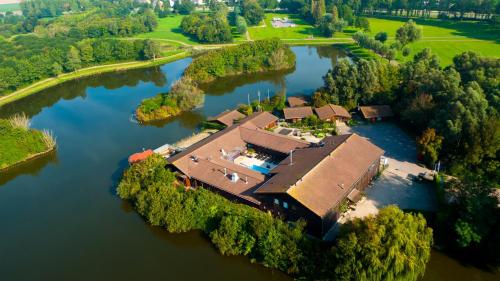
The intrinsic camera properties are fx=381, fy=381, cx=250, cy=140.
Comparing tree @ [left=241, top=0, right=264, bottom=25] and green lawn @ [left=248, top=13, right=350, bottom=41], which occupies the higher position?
tree @ [left=241, top=0, right=264, bottom=25]

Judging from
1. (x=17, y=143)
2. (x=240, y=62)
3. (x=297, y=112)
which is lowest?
(x=17, y=143)

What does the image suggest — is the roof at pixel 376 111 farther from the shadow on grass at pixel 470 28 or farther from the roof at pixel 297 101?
the shadow on grass at pixel 470 28

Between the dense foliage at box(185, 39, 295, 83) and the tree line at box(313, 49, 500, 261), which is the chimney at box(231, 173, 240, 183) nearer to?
the tree line at box(313, 49, 500, 261)

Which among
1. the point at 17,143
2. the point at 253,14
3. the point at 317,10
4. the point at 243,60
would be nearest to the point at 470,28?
the point at 317,10

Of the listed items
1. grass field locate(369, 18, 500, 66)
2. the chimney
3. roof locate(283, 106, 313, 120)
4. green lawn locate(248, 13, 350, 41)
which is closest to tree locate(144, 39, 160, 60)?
green lawn locate(248, 13, 350, 41)

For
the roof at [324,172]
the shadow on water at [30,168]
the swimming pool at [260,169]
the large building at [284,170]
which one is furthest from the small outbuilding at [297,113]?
the shadow on water at [30,168]

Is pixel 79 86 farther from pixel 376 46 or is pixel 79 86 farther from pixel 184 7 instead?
pixel 184 7
